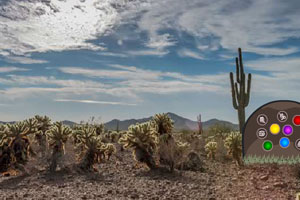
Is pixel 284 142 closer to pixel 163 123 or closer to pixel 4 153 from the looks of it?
pixel 163 123

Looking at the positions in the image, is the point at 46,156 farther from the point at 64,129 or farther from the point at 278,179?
the point at 278,179

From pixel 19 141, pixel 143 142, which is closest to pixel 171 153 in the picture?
pixel 143 142

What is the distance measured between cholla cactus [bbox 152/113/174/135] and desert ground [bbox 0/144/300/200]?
5.05 feet

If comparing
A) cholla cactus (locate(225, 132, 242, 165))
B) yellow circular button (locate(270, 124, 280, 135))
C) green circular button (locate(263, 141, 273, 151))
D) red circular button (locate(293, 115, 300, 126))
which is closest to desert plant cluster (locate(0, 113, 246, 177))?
cholla cactus (locate(225, 132, 242, 165))

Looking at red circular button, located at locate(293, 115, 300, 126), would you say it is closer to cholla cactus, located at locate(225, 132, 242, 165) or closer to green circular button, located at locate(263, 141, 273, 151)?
green circular button, located at locate(263, 141, 273, 151)

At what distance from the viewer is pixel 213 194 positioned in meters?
8.11

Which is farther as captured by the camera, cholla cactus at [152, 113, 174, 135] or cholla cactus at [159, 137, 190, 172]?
cholla cactus at [152, 113, 174, 135]

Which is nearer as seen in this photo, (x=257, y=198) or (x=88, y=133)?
(x=257, y=198)

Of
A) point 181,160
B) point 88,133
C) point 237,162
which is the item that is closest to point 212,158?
point 237,162

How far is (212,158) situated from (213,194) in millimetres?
6617

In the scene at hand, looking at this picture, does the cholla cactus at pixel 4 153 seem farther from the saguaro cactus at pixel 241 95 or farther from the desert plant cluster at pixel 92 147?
the saguaro cactus at pixel 241 95

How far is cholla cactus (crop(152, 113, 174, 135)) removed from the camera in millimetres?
11938

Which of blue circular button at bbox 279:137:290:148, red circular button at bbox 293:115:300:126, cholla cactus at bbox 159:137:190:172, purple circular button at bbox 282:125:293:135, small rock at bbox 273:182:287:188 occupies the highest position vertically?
red circular button at bbox 293:115:300:126

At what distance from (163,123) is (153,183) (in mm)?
3366
